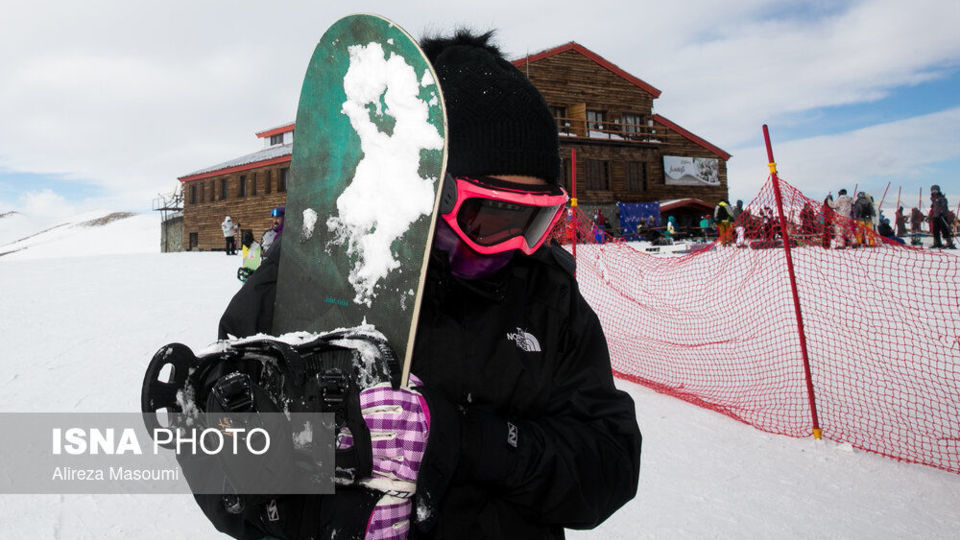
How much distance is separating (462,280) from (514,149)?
0.34 m

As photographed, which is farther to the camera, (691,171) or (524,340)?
(691,171)

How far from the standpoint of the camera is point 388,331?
1161mm

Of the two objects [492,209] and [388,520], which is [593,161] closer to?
[492,209]

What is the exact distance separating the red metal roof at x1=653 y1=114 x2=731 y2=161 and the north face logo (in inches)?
1140

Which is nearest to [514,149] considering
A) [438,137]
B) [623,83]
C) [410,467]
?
[438,137]

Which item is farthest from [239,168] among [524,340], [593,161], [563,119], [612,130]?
[524,340]

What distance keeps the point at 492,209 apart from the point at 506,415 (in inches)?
19.6

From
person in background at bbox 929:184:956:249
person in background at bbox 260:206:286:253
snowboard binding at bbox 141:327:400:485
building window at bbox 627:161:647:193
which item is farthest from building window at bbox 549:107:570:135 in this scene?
snowboard binding at bbox 141:327:400:485

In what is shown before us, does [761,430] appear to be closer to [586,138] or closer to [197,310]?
[197,310]

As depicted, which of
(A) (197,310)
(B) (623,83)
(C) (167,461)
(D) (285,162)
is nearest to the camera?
(C) (167,461)

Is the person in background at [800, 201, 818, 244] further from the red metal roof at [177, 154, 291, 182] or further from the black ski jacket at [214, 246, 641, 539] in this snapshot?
the red metal roof at [177, 154, 291, 182]

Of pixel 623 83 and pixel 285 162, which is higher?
pixel 623 83

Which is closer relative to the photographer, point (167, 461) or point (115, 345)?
point (167, 461)

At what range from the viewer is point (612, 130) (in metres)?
25.7
